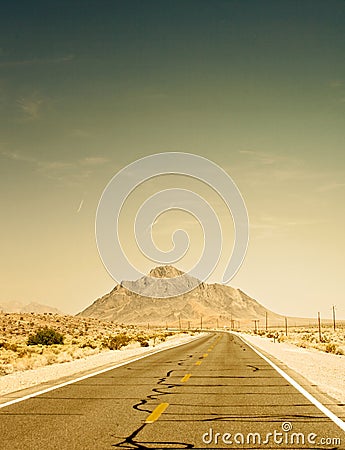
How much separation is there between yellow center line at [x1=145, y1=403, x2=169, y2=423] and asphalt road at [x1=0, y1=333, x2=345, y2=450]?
2cm

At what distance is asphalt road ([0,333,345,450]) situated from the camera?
7.57 metres

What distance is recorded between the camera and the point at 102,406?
10.8 m

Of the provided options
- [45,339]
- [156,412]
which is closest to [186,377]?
[156,412]

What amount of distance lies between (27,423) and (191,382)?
7.10 metres

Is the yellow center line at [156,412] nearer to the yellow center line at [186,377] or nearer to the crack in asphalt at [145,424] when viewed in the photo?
the crack in asphalt at [145,424]

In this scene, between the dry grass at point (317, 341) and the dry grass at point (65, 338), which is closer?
the dry grass at point (65, 338)

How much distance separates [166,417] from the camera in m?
9.45

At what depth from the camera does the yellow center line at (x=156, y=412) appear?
9.24 meters

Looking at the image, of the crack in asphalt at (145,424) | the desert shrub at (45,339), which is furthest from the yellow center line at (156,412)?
the desert shrub at (45,339)

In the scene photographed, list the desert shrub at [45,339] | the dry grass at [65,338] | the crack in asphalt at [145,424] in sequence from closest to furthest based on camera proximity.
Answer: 1. the crack in asphalt at [145,424]
2. the dry grass at [65,338]
3. the desert shrub at [45,339]

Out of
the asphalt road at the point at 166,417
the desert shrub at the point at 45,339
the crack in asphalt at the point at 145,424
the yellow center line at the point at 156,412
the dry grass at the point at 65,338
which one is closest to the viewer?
the crack in asphalt at the point at 145,424

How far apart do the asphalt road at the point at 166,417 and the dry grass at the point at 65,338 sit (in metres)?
9.10

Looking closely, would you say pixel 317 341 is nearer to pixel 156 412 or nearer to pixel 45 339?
pixel 45 339

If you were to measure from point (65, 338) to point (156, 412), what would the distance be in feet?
176
